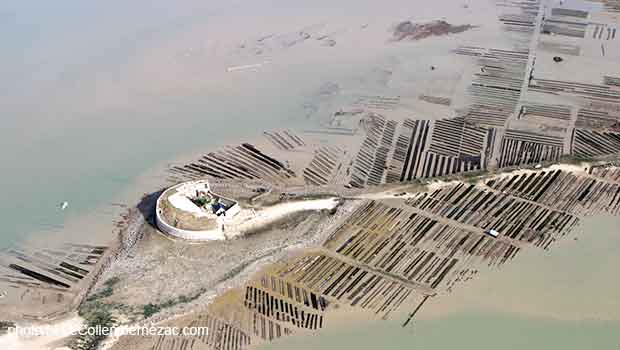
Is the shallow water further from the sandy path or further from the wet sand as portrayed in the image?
the wet sand

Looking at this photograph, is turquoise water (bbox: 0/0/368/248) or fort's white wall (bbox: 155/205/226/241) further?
turquoise water (bbox: 0/0/368/248)

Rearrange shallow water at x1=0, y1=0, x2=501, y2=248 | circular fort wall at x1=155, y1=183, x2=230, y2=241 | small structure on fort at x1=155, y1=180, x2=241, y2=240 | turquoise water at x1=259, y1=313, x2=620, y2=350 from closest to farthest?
turquoise water at x1=259, y1=313, x2=620, y2=350, circular fort wall at x1=155, y1=183, x2=230, y2=241, small structure on fort at x1=155, y1=180, x2=241, y2=240, shallow water at x1=0, y1=0, x2=501, y2=248

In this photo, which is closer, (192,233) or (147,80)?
(192,233)

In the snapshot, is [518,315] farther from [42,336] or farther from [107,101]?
[107,101]

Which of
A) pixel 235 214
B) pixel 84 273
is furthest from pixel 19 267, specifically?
pixel 235 214

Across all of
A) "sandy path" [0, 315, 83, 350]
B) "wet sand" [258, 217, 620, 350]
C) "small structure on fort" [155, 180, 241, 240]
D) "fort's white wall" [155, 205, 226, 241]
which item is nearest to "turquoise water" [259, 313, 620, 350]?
"wet sand" [258, 217, 620, 350]

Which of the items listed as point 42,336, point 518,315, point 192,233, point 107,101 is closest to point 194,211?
point 192,233

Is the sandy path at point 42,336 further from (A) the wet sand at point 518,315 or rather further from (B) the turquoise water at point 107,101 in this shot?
(A) the wet sand at point 518,315

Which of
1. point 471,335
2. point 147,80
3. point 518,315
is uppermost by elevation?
point 147,80

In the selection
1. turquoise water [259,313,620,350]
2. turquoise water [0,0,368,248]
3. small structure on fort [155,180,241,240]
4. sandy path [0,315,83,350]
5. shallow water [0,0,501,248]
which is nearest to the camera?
sandy path [0,315,83,350]

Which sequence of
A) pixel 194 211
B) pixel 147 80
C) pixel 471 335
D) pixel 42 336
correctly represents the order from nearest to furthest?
pixel 42 336 < pixel 471 335 < pixel 194 211 < pixel 147 80
